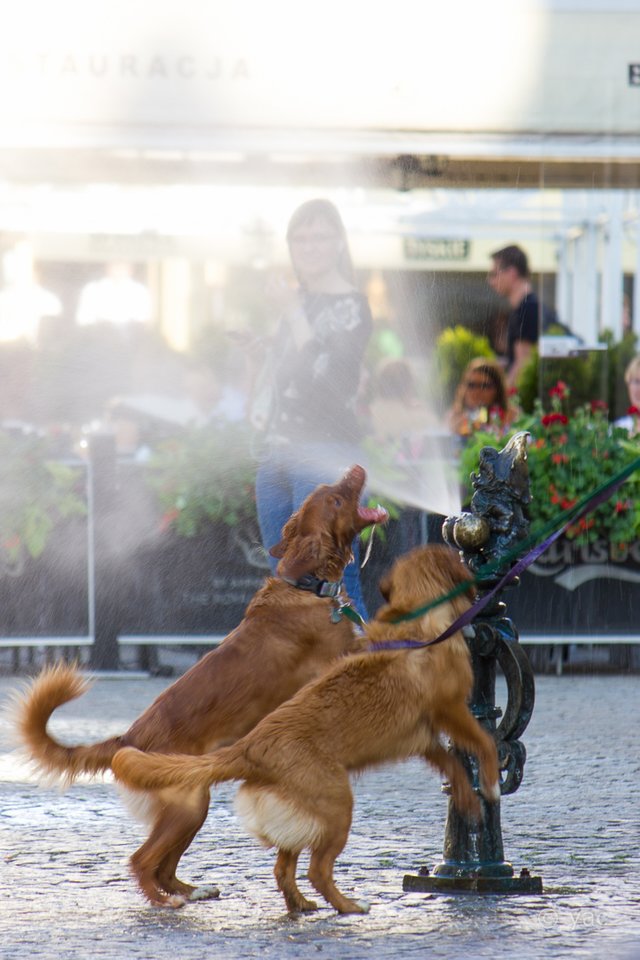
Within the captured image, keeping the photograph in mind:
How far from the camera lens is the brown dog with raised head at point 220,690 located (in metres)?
4.00

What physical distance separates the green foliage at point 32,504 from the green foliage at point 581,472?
218 centimetres

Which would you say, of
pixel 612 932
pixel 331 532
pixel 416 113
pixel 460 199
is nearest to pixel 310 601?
pixel 331 532

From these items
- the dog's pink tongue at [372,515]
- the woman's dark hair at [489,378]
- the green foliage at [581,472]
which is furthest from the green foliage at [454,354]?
the dog's pink tongue at [372,515]

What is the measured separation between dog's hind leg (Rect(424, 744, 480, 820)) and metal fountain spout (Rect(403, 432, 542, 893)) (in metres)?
0.05

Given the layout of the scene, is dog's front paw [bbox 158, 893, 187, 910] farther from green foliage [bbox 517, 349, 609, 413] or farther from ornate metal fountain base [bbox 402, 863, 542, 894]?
green foliage [bbox 517, 349, 609, 413]

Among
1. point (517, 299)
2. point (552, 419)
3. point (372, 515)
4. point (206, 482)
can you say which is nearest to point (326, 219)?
point (206, 482)

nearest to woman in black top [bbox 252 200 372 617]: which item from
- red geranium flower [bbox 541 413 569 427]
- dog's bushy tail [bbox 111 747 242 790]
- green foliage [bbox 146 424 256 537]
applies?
green foliage [bbox 146 424 256 537]

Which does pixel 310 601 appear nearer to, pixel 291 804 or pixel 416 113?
pixel 291 804

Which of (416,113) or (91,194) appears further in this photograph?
(91,194)

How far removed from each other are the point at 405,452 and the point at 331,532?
11.9 ft

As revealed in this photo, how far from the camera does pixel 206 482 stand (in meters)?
8.55

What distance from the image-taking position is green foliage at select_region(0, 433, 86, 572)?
8641 millimetres

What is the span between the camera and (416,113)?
1045cm

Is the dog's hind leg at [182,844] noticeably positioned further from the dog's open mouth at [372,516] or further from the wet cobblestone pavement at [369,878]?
the dog's open mouth at [372,516]
